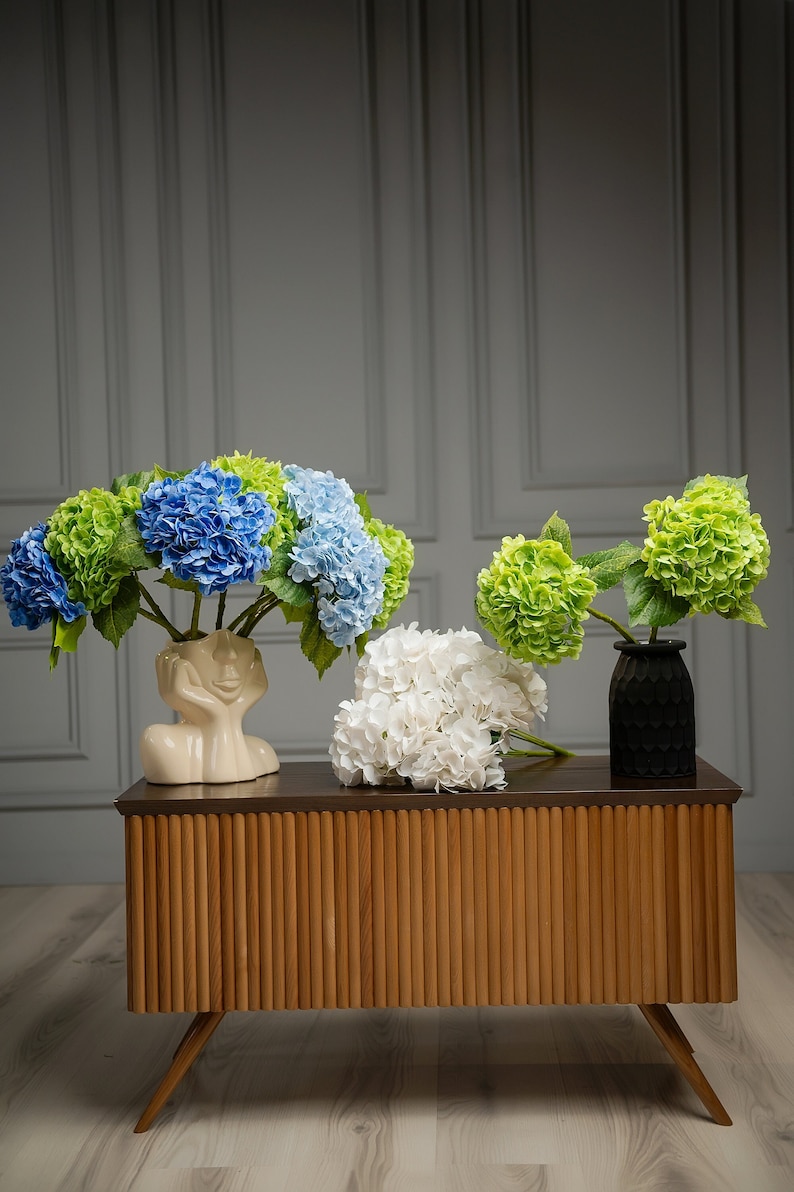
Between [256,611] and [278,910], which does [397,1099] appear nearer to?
[278,910]

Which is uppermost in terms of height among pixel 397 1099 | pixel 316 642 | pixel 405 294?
pixel 405 294

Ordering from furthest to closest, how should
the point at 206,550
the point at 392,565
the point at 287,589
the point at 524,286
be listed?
the point at 524,286 → the point at 392,565 → the point at 287,589 → the point at 206,550

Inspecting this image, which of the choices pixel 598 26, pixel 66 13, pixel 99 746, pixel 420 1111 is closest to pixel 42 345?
pixel 66 13

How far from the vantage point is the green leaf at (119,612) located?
165 cm

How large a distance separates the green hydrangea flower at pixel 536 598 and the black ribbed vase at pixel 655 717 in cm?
13

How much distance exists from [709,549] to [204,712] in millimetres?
779

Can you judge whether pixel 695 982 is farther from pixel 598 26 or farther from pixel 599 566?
pixel 598 26

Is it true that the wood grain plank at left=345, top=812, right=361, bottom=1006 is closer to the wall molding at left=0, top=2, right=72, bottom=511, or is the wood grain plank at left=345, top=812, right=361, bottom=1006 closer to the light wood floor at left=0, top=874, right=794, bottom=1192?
the light wood floor at left=0, top=874, right=794, bottom=1192

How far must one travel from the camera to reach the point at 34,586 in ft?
5.18

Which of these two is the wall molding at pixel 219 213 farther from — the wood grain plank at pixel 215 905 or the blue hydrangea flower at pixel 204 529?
the wood grain plank at pixel 215 905

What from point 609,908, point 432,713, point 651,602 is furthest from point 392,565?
point 609,908

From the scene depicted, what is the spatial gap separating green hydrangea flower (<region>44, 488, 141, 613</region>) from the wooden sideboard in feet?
1.01

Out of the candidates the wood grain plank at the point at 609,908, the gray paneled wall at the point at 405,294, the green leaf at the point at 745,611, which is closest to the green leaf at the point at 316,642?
the wood grain plank at the point at 609,908

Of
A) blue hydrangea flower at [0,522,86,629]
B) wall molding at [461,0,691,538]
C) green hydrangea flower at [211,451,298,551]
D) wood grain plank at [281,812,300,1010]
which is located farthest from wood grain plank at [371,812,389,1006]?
wall molding at [461,0,691,538]
